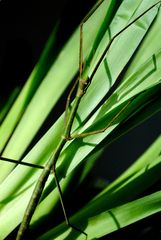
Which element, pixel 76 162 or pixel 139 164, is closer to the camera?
pixel 76 162

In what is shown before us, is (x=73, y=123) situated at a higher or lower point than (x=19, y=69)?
lower

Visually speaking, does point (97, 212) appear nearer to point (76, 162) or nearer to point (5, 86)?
point (76, 162)

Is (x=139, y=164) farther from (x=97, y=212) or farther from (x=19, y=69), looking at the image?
(x=19, y=69)

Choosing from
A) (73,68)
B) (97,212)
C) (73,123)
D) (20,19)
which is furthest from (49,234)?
(20,19)

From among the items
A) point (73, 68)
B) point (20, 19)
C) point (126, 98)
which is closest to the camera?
point (126, 98)

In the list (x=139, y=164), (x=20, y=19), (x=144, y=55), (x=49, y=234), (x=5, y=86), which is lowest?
(x=49, y=234)

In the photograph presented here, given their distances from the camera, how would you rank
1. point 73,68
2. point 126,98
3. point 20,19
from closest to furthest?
point 126,98 → point 73,68 → point 20,19

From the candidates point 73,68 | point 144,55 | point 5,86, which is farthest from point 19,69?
point 144,55

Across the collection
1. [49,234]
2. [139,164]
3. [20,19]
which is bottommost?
[49,234]

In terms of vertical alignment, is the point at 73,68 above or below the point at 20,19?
below
